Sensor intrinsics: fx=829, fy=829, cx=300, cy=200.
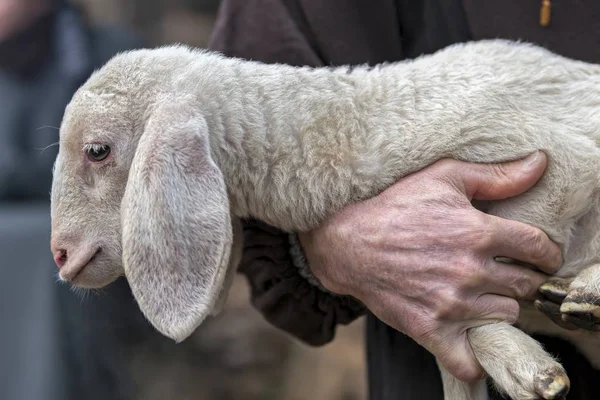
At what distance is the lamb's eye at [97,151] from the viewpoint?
1.74 meters

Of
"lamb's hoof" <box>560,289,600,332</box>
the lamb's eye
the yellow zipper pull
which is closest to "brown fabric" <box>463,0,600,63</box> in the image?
the yellow zipper pull

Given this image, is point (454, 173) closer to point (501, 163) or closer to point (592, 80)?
point (501, 163)

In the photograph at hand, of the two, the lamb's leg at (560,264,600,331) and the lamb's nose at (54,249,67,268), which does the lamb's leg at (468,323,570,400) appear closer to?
the lamb's leg at (560,264,600,331)

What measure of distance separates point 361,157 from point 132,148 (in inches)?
19.3

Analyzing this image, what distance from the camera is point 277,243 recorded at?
2160mm

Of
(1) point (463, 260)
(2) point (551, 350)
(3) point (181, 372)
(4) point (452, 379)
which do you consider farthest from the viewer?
(3) point (181, 372)

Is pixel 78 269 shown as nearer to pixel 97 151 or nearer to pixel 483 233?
pixel 97 151

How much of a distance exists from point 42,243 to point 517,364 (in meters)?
2.54

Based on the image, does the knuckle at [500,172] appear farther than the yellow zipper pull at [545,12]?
No

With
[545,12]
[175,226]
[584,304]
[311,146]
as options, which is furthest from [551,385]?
[545,12]

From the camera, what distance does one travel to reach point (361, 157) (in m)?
1.80

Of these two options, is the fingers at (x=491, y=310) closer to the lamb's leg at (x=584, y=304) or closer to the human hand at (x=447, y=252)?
the human hand at (x=447, y=252)

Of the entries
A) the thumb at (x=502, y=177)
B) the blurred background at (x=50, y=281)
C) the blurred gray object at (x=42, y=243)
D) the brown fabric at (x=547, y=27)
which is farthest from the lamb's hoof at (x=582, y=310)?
the blurred gray object at (x=42, y=243)

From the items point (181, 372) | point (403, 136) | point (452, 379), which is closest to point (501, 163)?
point (403, 136)
